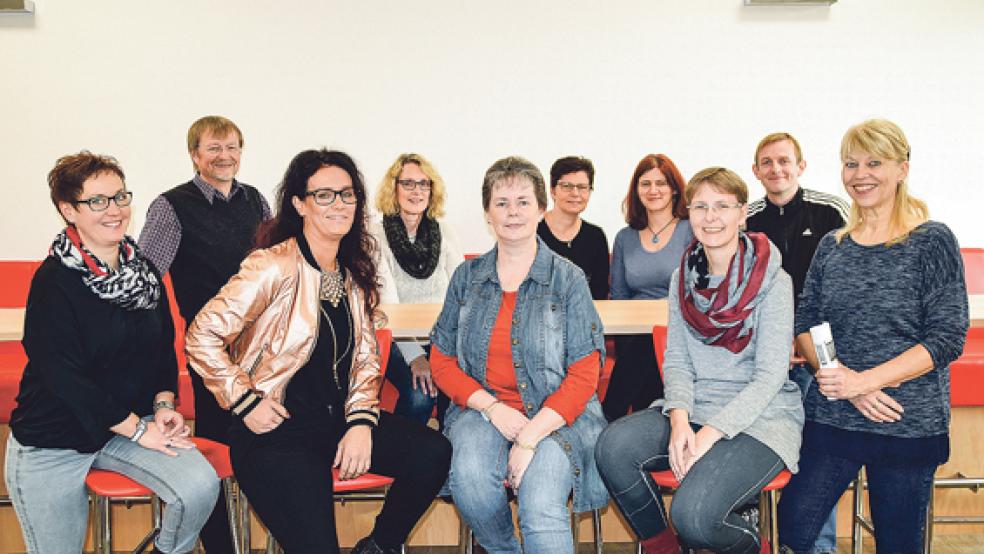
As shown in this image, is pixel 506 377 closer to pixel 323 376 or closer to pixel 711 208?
pixel 323 376

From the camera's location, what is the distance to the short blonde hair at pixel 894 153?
1968 mm

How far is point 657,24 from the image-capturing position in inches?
163

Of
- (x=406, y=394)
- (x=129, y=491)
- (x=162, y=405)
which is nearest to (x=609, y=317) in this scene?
(x=406, y=394)

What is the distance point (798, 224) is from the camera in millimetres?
3061

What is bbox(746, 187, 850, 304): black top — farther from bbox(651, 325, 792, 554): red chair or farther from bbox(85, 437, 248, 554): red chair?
bbox(85, 437, 248, 554): red chair

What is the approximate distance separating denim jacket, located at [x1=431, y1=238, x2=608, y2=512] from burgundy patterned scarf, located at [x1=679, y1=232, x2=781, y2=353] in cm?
27

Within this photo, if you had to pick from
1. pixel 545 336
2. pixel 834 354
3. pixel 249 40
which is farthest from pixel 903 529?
pixel 249 40

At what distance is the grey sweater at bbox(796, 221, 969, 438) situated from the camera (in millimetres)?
1882

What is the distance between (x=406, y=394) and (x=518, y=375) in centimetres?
78

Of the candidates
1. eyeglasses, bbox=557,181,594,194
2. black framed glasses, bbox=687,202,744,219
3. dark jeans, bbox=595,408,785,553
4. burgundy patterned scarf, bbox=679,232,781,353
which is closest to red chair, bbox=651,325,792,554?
dark jeans, bbox=595,408,785,553

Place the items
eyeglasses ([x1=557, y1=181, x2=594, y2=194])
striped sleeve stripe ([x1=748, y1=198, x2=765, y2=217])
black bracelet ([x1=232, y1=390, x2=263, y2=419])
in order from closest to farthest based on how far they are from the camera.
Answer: black bracelet ([x1=232, y1=390, x2=263, y2=419]) < striped sleeve stripe ([x1=748, y1=198, x2=765, y2=217]) < eyeglasses ([x1=557, y1=181, x2=594, y2=194])

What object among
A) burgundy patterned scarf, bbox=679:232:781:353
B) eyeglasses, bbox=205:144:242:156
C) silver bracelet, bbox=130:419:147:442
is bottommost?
silver bracelet, bbox=130:419:147:442

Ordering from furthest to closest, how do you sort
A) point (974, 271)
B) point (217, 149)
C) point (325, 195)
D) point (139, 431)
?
point (974, 271) < point (217, 149) < point (325, 195) < point (139, 431)

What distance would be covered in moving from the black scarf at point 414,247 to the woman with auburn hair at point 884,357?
5.32 ft
